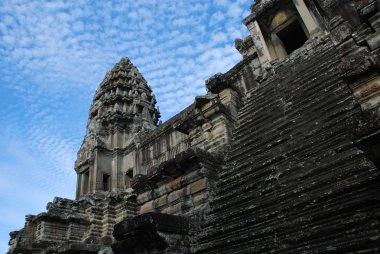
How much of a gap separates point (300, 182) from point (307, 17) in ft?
22.6

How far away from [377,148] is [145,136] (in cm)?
1792

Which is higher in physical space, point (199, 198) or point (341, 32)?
point (341, 32)

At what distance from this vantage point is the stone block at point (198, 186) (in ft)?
17.6

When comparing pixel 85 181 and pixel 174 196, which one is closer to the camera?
pixel 174 196

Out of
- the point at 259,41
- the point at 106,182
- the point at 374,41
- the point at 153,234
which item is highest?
the point at 106,182

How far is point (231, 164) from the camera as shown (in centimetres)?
Answer: 585

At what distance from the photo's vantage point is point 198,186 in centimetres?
546

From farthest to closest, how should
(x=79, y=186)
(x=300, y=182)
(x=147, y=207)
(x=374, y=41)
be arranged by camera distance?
(x=79, y=186) → (x=147, y=207) → (x=374, y=41) → (x=300, y=182)

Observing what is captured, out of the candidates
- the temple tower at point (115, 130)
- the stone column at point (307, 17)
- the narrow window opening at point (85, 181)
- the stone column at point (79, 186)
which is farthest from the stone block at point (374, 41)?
the stone column at point (79, 186)

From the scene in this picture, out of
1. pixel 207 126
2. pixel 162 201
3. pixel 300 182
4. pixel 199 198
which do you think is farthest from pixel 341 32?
pixel 162 201

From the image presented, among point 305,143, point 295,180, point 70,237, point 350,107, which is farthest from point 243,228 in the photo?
point 70,237

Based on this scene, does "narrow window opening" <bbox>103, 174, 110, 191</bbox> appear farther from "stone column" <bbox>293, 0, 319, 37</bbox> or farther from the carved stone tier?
the carved stone tier

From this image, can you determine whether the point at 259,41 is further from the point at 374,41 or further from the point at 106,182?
the point at 106,182

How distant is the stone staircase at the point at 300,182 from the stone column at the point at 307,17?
2724 mm
